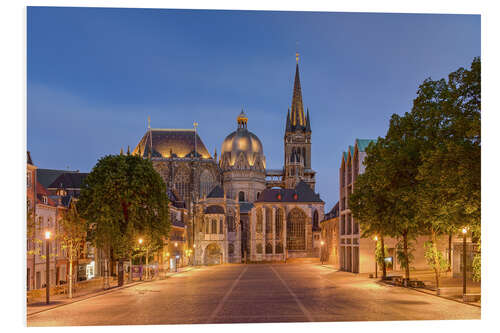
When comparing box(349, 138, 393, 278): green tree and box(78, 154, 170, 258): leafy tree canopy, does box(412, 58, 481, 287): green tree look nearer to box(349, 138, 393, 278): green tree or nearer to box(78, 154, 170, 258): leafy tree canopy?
box(349, 138, 393, 278): green tree

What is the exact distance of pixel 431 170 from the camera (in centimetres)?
2959

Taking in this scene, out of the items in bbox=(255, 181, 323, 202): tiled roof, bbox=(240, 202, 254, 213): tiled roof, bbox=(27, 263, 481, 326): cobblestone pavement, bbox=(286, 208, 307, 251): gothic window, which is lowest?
bbox=(286, 208, 307, 251): gothic window

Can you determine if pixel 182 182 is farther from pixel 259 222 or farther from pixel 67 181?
pixel 67 181

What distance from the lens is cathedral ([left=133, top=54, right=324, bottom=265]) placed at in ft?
370

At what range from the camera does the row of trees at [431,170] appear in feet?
89.2

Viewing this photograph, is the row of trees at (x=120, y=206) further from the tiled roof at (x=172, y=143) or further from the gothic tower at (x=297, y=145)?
the gothic tower at (x=297, y=145)

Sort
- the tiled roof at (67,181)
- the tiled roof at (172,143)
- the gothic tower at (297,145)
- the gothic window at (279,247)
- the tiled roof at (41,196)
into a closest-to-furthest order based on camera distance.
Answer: the tiled roof at (41,196)
the tiled roof at (67,181)
the gothic window at (279,247)
the tiled roof at (172,143)
the gothic tower at (297,145)

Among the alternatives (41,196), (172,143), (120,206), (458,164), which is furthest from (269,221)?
(458,164)

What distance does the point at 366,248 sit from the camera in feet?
199

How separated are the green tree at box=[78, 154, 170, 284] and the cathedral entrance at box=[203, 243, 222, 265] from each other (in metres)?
58.6

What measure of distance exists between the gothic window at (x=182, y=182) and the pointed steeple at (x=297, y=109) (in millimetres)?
49420

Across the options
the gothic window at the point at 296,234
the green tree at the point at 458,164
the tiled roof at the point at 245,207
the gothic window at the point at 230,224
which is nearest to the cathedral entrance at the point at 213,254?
the gothic window at the point at 230,224

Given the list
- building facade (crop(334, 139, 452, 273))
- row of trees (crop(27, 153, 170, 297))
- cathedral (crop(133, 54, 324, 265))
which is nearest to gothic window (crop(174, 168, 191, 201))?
cathedral (crop(133, 54, 324, 265))

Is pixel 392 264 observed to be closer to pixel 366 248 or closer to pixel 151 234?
pixel 366 248
